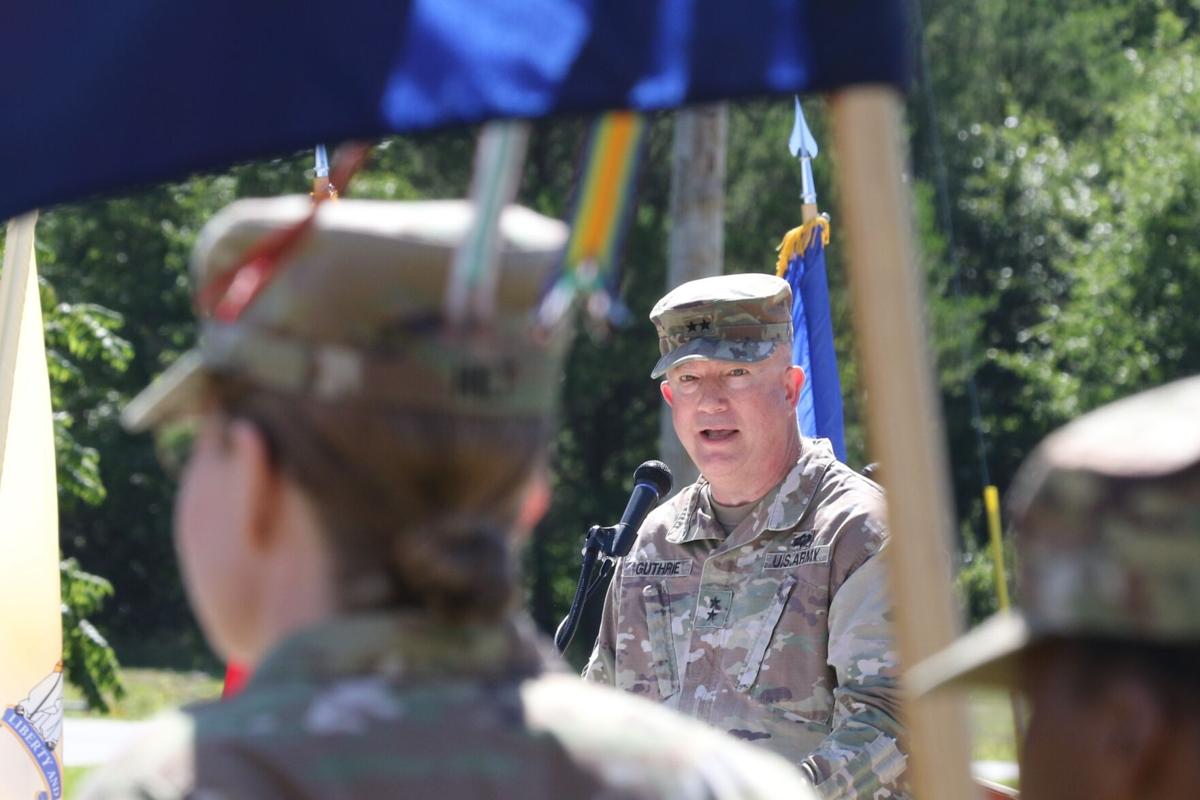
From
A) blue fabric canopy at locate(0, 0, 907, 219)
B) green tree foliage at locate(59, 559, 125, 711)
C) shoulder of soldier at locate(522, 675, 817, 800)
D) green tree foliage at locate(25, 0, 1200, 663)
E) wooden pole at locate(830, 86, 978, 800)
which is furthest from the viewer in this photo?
green tree foliage at locate(25, 0, 1200, 663)

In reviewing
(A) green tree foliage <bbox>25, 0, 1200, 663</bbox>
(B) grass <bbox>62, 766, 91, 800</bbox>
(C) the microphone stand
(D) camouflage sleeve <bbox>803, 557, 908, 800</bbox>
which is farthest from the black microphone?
(A) green tree foliage <bbox>25, 0, 1200, 663</bbox>

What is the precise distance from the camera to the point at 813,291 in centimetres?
646

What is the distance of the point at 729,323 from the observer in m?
4.86

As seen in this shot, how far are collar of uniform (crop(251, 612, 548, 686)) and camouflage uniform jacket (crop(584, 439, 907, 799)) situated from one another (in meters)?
2.69

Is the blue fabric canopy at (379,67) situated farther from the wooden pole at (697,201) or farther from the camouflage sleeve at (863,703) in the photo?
the wooden pole at (697,201)

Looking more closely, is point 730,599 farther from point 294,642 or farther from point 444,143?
point 444,143

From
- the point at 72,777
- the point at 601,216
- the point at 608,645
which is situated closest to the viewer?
the point at 601,216

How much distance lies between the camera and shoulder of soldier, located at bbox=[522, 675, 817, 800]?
1.61m

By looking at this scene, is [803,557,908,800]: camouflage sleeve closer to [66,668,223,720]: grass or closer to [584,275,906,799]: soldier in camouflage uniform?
[584,275,906,799]: soldier in camouflage uniform

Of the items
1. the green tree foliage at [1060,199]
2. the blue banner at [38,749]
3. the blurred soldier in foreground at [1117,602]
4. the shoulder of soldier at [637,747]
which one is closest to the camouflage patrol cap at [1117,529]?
the blurred soldier in foreground at [1117,602]

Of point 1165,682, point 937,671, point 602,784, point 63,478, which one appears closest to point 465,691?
point 602,784

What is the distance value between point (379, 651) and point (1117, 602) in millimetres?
603

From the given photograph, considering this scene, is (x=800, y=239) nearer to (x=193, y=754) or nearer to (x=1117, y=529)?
(x=1117, y=529)

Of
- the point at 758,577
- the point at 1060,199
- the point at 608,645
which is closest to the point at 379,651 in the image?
the point at 758,577
